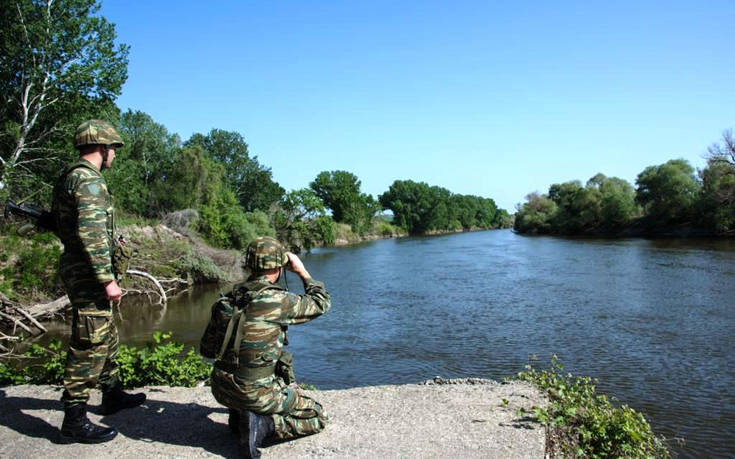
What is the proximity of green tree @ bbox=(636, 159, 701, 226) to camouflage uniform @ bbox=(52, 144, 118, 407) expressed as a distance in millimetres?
57776

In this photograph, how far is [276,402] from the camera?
4.45 m

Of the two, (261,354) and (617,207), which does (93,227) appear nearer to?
(261,354)

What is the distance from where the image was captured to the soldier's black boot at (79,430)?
15.3 feet

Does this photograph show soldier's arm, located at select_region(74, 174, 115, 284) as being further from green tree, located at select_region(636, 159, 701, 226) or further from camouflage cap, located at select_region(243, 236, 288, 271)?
green tree, located at select_region(636, 159, 701, 226)

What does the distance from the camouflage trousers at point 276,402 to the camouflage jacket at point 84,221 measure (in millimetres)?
1543

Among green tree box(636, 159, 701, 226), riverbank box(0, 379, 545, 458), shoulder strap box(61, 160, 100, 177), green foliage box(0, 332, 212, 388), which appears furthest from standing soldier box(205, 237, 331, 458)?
green tree box(636, 159, 701, 226)

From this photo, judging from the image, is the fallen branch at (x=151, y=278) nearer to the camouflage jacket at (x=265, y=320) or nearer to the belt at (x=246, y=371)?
the belt at (x=246, y=371)

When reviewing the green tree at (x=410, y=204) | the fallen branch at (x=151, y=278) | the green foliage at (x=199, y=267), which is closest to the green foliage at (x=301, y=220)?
the green foliage at (x=199, y=267)

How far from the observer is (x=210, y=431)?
5.01m

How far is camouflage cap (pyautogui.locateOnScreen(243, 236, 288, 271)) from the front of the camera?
14.6ft

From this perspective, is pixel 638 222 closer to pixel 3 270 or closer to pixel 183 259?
pixel 183 259

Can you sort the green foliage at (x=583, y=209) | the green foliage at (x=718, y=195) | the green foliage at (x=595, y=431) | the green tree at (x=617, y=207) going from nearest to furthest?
the green foliage at (x=595, y=431), the green foliage at (x=718, y=195), the green tree at (x=617, y=207), the green foliage at (x=583, y=209)

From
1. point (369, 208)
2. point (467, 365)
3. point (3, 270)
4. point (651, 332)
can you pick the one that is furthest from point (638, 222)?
point (3, 270)

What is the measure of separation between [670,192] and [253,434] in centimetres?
6011
